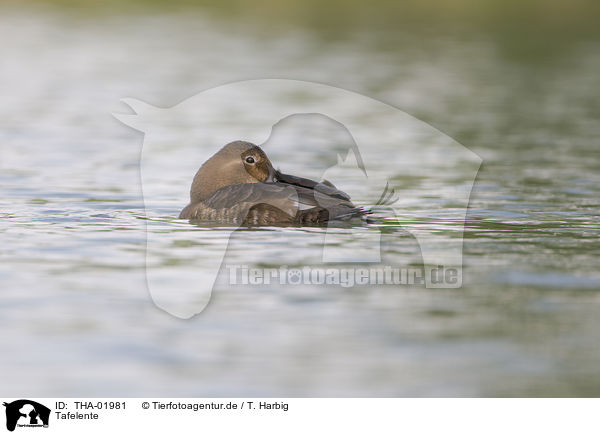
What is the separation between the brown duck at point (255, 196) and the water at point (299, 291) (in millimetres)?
241

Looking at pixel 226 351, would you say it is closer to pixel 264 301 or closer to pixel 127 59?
pixel 264 301

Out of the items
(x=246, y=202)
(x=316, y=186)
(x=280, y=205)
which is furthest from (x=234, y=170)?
(x=280, y=205)

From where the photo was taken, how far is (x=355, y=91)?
21.3 m

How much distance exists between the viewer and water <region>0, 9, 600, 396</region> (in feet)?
18.4

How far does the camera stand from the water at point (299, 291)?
5.59 meters

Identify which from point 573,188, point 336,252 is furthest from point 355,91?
point 336,252

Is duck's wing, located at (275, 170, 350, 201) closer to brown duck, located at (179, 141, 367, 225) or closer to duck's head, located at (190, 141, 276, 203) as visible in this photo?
brown duck, located at (179, 141, 367, 225)

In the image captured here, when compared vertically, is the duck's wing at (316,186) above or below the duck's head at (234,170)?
below

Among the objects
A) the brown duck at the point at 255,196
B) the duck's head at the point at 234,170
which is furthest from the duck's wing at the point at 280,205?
the duck's head at the point at 234,170
